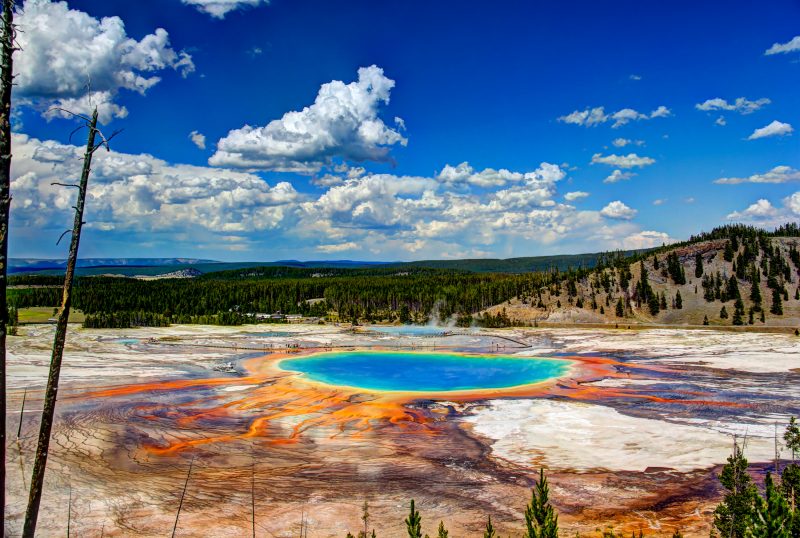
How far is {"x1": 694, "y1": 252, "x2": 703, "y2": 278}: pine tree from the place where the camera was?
303 ft

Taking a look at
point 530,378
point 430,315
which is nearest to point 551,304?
point 430,315

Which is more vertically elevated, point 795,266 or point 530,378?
point 795,266

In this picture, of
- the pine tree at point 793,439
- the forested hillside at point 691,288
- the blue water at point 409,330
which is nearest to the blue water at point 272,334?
the blue water at point 409,330

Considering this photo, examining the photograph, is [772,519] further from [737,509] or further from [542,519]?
[542,519]

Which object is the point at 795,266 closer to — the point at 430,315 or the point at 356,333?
the point at 430,315

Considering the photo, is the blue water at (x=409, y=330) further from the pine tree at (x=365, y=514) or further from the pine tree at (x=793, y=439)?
the pine tree at (x=365, y=514)

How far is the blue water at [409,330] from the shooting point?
73806mm

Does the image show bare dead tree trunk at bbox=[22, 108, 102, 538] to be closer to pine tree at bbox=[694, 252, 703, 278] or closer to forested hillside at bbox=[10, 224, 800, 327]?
forested hillside at bbox=[10, 224, 800, 327]

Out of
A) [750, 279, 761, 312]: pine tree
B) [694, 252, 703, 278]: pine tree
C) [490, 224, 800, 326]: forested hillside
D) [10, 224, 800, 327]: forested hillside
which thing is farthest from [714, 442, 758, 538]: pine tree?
[694, 252, 703, 278]: pine tree

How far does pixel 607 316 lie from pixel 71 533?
276 ft

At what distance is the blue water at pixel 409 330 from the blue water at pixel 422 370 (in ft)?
60.9

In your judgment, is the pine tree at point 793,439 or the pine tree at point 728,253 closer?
the pine tree at point 793,439

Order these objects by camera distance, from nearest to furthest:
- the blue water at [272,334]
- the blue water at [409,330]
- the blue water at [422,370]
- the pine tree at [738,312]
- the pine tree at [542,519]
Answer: the pine tree at [542,519]
the blue water at [422,370]
the blue water at [272,334]
the blue water at [409,330]
the pine tree at [738,312]

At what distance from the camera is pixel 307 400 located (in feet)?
99.9
